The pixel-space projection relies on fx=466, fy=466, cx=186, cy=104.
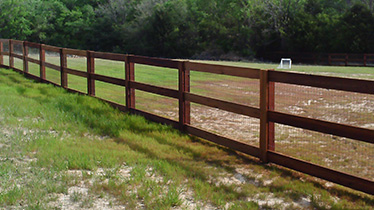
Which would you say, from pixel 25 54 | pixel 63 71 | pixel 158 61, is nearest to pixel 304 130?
pixel 158 61

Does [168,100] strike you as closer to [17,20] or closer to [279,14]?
[279,14]

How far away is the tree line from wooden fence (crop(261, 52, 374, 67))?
1.35 metres

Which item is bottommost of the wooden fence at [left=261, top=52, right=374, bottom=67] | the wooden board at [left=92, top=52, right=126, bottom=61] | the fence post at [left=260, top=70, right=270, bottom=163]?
the wooden fence at [left=261, top=52, right=374, bottom=67]

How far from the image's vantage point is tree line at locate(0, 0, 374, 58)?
4928 centimetres

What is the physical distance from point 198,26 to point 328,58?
26329 millimetres

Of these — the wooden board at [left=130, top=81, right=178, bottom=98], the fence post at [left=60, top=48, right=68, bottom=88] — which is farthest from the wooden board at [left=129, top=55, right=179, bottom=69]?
the fence post at [left=60, top=48, right=68, bottom=88]

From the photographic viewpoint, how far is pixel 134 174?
614 centimetres

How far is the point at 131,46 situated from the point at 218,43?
14911 mm

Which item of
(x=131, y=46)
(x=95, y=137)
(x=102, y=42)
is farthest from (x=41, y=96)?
(x=102, y=42)

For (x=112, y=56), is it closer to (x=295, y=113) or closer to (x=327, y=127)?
(x=295, y=113)

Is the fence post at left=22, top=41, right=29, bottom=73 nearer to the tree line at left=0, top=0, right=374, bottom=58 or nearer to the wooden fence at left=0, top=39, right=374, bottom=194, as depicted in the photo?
the wooden fence at left=0, top=39, right=374, bottom=194

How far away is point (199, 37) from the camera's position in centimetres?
6462

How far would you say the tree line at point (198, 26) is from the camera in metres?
49.3

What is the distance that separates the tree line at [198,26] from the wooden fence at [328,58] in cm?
135
